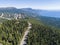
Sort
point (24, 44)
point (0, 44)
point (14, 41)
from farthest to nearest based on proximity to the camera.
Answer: point (24, 44), point (14, 41), point (0, 44)

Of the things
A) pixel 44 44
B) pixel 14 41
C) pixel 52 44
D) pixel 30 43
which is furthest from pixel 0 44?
pixel 52 44

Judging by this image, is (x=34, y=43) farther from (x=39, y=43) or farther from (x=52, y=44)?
(x=52, y=44)

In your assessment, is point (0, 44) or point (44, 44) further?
point (44, 44)

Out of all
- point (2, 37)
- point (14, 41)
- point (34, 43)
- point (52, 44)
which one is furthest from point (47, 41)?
point (2, 37)

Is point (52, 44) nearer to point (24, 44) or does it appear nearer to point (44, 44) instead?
point (44, 44)

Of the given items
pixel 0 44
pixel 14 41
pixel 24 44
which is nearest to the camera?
pixel 0 44

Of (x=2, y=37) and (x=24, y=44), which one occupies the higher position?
(x=2, y=37)

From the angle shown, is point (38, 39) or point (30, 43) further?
point (38, 39)

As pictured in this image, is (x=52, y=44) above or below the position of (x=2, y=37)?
below
